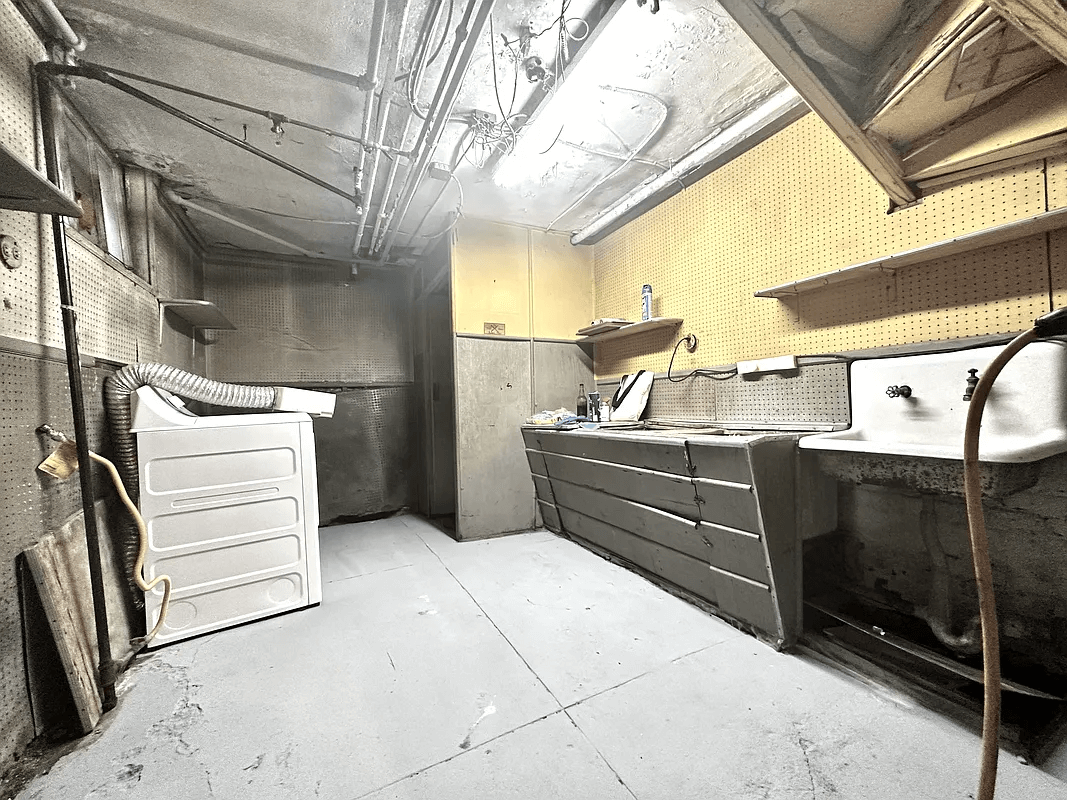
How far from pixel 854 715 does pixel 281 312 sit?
5011mm

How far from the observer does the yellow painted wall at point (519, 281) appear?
3.65m

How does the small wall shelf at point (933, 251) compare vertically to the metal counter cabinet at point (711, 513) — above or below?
above

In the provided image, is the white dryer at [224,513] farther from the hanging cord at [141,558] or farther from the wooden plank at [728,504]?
the wooden plank at [728,504]

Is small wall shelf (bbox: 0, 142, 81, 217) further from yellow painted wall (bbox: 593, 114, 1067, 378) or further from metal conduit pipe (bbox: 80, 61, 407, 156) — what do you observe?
yellow painted wall (bbox: 593, 114, 1067, 378)

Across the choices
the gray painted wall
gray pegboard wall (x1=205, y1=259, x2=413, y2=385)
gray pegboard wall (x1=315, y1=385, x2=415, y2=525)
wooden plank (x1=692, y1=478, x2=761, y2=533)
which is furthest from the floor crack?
gray pegboard wall (x1=205, y1=259, x2=413, y2=385)

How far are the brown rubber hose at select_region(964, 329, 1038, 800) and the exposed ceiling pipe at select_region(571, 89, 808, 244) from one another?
1909 millimetres

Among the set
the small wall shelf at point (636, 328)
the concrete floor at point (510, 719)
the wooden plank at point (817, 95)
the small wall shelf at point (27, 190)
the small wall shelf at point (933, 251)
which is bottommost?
the concrete floor at point (510, 719)

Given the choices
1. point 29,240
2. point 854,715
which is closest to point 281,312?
point 29,240

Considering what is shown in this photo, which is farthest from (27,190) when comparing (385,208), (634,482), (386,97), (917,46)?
(634,482)

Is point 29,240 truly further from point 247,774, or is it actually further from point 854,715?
point 854,715

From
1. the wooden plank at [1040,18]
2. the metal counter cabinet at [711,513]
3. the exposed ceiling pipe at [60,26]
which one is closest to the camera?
the wooden plank at [1040,18]

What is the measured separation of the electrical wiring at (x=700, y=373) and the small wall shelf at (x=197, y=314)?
3.35 metres

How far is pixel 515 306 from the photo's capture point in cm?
382

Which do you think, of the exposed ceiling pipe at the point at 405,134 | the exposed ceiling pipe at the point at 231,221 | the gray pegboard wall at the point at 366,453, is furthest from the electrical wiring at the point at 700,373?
the exposed ceiling pipe at the point at 231,221
